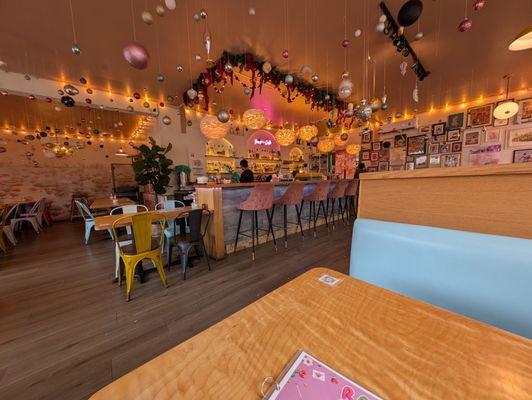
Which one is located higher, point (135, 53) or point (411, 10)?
point (411, 10)

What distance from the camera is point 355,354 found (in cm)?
49

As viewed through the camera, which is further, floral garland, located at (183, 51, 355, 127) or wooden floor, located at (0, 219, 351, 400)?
floral garland, located at (183, 51, 355, 127)

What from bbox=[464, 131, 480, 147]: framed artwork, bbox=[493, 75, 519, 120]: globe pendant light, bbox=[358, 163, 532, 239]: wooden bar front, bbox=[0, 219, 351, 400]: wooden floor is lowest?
bbox=[0, 219, 351, 400]: wooden floor

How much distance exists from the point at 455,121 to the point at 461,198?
7.61 m

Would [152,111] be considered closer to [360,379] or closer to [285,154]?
[285,154]

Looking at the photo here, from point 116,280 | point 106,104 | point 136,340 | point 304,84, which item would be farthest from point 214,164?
point 136,340

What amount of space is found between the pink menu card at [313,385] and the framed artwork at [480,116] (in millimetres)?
8598

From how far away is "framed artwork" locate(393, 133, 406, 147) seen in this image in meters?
7.24

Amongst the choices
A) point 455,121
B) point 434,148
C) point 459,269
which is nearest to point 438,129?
point 455,121

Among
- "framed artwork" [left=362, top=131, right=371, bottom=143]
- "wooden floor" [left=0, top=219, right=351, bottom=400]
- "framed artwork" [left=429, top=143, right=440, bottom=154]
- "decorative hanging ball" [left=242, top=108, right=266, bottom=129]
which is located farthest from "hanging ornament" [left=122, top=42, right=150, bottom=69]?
"framed artwork" [left=429, top=143, right=440, bottom=154]

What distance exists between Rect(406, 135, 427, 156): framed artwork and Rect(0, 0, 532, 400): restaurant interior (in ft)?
0.33

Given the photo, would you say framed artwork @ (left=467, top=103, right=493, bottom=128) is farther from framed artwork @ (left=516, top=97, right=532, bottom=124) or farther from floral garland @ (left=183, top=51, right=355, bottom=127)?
floral garland @ (left=183, top=51, right=355, bottom=127)

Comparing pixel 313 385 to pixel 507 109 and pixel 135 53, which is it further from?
pixel 507 109

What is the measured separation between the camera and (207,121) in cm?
379
